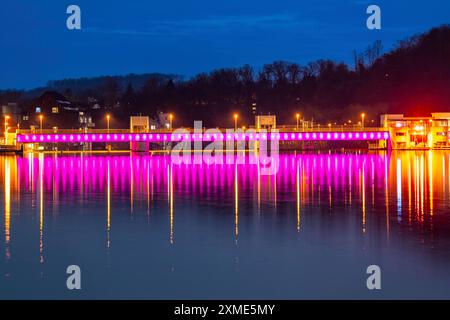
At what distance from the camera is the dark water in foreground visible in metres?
14.7

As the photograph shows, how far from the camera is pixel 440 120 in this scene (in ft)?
380

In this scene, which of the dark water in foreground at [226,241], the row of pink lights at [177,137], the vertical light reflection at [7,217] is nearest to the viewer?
the dark water in foreground at [226,241]

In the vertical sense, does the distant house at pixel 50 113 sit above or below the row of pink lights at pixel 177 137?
above

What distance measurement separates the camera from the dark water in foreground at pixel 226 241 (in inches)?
579

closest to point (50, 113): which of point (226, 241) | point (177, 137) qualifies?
point (177, 137)

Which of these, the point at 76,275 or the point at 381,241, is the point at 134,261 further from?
the point at 381,241

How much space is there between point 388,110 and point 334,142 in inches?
484

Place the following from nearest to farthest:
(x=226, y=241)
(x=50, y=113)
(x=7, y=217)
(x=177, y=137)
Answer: (x=226, y=241) → (x=7, y=217) → (x=177, y=137) → (x=50, y=113)

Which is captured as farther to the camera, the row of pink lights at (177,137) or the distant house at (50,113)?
the distant house at (50,113)

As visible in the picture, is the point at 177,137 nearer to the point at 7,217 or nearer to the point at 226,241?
the point at 7,217

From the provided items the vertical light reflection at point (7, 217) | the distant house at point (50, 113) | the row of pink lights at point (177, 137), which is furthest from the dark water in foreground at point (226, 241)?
the distant house at point (50, 113)

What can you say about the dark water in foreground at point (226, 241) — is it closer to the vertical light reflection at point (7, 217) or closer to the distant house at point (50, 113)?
the vertical light reflection at point (7, 217)

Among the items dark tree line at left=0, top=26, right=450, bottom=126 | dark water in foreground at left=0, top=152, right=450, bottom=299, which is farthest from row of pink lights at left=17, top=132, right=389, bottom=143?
dark water in foreground at left=0, top=152, right=450, bottom=299

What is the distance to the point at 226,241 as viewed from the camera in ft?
64.1
